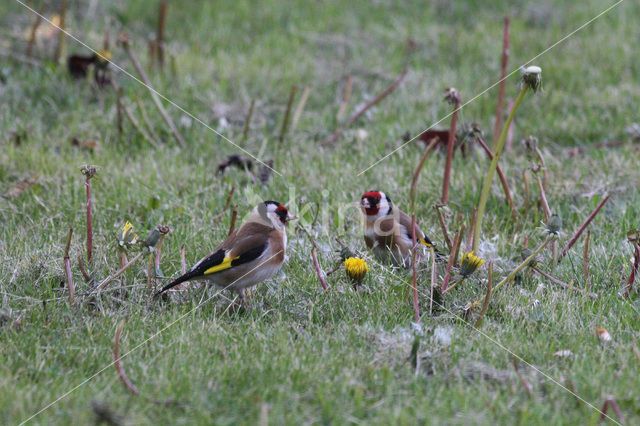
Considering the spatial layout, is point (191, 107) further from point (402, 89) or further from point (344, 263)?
point (344, 263)

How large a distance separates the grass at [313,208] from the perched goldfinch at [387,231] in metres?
0.13

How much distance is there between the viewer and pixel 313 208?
4.50 m

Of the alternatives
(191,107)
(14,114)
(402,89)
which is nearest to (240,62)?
(191,107)

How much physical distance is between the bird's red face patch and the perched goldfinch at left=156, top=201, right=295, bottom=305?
535mm

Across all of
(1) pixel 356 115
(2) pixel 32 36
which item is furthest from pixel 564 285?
(2) pixel 32 36

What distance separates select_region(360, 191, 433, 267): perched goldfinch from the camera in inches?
156

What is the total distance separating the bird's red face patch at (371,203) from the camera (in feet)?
13.3

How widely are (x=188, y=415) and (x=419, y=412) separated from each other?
76 centimetres

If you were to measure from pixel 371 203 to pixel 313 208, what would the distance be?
1.72 feet

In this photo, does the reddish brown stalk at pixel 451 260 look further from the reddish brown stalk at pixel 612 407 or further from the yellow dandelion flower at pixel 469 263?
the reddish brown stalk at pixel 612 407

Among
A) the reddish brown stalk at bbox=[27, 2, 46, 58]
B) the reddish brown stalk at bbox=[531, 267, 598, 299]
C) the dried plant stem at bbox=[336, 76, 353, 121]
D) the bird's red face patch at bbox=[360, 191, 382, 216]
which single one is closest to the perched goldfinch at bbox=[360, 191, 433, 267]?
the bird's red face patch at bbox=[360, 191, 382, 216]

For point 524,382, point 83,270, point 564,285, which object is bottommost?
point 564,285

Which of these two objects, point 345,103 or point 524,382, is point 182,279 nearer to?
point 524,382

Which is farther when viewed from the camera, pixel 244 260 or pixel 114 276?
pixel 244 260
